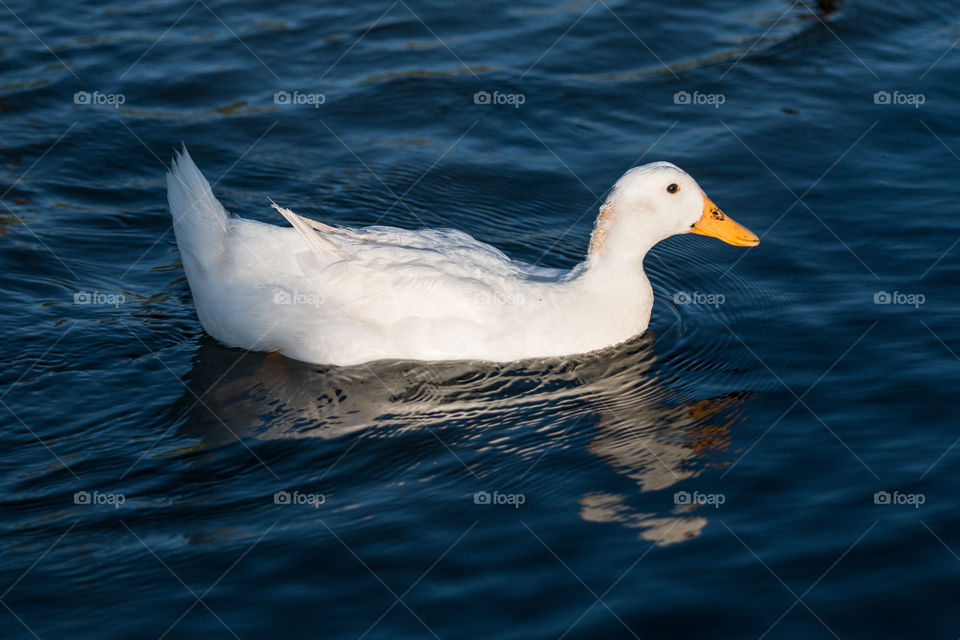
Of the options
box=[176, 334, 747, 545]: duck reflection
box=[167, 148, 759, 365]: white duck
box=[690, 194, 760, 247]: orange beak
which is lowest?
box=[176, 334, 747, 545]: duck reflection

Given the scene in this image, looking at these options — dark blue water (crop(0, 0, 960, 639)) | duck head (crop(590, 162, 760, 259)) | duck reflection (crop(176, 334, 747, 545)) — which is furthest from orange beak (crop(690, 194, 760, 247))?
duck reflection (crop(176, 334, 747, 545))

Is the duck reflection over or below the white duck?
below

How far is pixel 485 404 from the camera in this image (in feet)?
24.7

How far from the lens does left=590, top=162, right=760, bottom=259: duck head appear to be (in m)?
8.09

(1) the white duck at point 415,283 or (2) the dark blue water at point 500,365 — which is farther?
(1) the white duck at point 415,283

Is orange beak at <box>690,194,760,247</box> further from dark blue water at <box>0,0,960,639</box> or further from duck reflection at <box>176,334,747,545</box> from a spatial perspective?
duck reflection at <box>176,334,747,545</box>

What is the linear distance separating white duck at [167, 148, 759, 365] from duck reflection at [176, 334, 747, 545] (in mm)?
135

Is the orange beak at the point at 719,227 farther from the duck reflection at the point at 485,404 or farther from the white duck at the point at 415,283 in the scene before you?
the duck reflection at the point at 485,404

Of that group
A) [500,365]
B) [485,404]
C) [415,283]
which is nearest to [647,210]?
[500,365]

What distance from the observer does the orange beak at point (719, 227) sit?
834 centimetres

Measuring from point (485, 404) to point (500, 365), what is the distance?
0.48 metres

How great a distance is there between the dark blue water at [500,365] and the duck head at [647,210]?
2.36ft

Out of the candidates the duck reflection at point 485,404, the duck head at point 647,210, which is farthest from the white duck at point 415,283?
the duck reflection at point 485,404

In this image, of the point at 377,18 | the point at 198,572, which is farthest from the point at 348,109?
the point at 198,572
